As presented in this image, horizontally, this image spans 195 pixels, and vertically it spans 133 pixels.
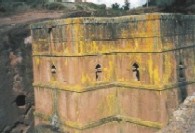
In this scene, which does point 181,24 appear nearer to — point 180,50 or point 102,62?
point 180,50

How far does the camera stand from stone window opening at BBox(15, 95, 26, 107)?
44.4 ft

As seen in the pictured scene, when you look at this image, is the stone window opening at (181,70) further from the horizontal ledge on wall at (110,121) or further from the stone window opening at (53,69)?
the stone window opening at (53,69)

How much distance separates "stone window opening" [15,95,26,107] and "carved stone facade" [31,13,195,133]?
6.47 feet

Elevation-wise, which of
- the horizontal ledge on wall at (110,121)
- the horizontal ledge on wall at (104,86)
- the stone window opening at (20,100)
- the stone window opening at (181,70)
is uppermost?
the stone window opening at (181,70)

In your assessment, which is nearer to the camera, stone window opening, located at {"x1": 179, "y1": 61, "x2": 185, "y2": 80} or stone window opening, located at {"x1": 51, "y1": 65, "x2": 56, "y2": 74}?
stone window opening, located at {"x1": 179, "y1": 61, "x2": 185, "y2": 80}

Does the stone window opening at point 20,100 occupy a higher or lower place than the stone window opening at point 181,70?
lower

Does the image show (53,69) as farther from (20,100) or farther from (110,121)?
(20,100)

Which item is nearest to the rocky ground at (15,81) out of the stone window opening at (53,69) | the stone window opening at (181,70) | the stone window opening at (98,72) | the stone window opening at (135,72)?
the stone window opening at (53,69)

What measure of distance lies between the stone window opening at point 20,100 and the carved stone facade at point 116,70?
A: 1973 mm

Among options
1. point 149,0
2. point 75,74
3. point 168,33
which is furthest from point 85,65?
point 149,0

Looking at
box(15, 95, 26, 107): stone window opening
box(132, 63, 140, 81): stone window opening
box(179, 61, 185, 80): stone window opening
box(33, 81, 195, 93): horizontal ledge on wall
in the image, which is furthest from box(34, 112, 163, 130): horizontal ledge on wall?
box(15, 95, 26, 107): stone window opening

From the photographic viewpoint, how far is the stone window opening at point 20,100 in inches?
533

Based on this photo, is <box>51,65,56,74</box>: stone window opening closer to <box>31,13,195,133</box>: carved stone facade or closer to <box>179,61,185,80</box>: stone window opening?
<box>31,13,195,133</box>: carved stone facade

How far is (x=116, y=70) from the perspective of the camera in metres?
11.5
